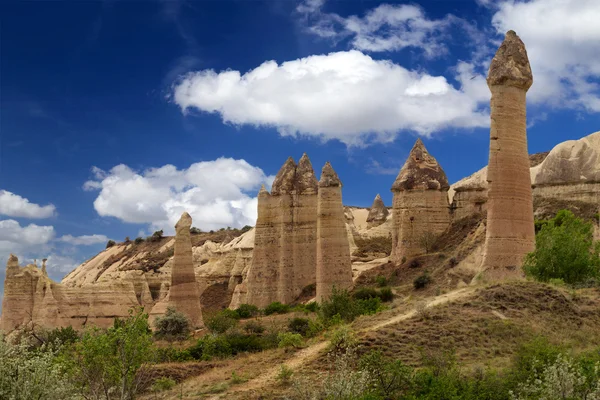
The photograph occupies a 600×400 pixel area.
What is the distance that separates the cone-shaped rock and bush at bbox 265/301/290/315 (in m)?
21.7

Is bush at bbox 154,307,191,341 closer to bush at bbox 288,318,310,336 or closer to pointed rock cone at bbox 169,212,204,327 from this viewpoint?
pointed rock cone at bbox 169,212,204,327

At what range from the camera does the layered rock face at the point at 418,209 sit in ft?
133

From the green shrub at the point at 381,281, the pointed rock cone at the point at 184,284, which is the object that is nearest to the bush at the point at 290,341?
the pointed rock cone at the point at 184,284

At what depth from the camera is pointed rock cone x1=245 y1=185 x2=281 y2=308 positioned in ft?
132

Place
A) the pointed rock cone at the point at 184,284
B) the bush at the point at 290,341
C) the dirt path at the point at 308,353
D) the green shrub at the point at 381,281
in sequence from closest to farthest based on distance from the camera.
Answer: the dirt path at the point at 308,353 < the bush at the point at 290,341 < the pointed rock cone at the point at 184,284 < the green shrub at the point at 381,281

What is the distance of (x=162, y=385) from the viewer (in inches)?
747

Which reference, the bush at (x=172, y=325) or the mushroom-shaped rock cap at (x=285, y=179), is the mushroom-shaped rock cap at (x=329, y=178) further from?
the bush at (x=172, y=325)

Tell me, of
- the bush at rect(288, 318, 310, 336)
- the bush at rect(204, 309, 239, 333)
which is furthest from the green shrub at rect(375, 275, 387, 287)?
the bush at rect(204, 309, 239, 333)

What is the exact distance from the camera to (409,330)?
18.7 meters

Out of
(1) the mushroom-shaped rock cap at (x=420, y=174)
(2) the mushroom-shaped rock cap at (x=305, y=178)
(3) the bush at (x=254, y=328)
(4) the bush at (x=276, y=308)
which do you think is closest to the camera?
(3) the bush at (x=254, y=328)

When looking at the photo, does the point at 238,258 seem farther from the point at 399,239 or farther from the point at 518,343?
the point at 518,343

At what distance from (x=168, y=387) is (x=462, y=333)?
7.79 meters

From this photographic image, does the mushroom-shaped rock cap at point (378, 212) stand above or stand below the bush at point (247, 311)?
above

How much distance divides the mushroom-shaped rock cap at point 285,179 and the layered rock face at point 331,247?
6212 mm
